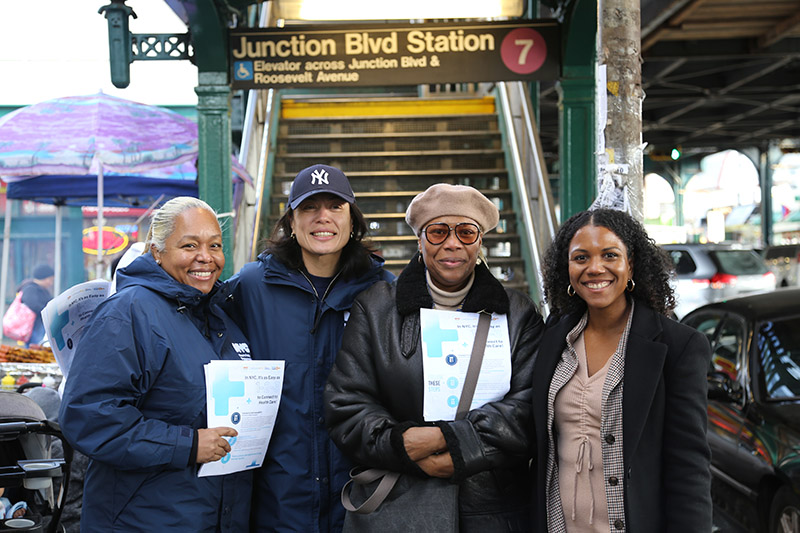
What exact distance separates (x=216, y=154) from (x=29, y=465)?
4.07 metres

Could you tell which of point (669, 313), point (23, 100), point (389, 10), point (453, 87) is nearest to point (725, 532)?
point (669, 313)

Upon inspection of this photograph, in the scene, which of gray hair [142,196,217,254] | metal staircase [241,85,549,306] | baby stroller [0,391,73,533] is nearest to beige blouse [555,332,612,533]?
gray hair [142,196,217,254]

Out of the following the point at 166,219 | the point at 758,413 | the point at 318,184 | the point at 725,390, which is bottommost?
the point at 758,413

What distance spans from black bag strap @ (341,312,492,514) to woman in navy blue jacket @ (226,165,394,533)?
21cm

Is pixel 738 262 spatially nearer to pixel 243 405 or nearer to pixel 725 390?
pixel 725 390

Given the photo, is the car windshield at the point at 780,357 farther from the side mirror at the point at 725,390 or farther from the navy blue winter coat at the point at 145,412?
the navy blue winter coat at the point at 145,412

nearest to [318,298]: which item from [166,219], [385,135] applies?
[166,219]

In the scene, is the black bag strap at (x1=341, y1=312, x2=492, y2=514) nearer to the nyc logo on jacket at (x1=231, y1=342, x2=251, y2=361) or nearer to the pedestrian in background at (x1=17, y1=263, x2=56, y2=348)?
the nyc logo on jacket at (x1=231, y1=342, x2=251, y2=361)

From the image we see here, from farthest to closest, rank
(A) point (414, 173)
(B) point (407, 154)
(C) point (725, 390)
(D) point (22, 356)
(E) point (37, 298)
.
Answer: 1. (B) point (407, 154)
2. (A) point (414, 173)
3. (E) point (37, 298)
4. (D) point (22, 356)
5. (C) point (725, 390)

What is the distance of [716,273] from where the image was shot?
1303 cm

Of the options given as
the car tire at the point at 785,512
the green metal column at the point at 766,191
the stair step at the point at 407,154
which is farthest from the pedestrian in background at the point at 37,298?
the green metal column at the point at 766,191

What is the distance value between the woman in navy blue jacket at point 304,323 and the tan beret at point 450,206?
1.16 feet

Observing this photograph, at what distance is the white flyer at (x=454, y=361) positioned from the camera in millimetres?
2488

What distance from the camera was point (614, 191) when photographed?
3.48 meters
